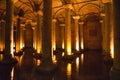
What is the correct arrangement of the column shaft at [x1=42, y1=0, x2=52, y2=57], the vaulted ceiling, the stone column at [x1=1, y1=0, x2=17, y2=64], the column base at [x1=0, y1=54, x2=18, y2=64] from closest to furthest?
the column shaft at [x1=42, y1=0, x2=52, y2=57]
the column base at [x1=0, y1=54, x2=18, y2=64]
the stone column at [x1=1, y1=0, x2=17, y2=64]
the vaulted ceiling

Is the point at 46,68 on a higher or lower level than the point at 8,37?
lower

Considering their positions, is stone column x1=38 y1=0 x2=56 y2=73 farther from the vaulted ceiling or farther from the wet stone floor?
the vaulted ceiling

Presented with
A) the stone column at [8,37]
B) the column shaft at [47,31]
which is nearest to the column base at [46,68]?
the column shaft at [47,31]

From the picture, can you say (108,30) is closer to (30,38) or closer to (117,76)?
(117,76)

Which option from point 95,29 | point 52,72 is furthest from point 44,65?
point 95,29

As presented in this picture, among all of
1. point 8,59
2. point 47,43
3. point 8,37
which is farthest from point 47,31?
point 8,59

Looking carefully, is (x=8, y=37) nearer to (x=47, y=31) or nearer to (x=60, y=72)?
(x=47, y=31)

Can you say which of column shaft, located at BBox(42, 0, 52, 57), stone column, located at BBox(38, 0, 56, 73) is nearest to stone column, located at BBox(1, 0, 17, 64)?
stone column, located at BBox(38, 0, 56, 73)

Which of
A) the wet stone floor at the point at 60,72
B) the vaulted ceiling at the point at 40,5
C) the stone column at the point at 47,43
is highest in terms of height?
the vaulted ceiling at the point at 40,5

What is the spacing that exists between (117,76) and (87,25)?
84.0 ft

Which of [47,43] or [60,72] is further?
[47,43]

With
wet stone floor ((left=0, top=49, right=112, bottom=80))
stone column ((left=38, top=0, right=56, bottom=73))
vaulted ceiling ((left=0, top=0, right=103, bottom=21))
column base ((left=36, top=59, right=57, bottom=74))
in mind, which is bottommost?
wet stone floor ((left=0, top=49, right=112, bottom=80))

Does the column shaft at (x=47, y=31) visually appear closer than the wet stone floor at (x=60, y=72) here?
No

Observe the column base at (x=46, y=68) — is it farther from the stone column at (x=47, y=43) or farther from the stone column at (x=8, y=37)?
the stone column at (x=8, y=37)
